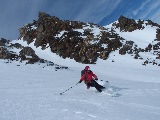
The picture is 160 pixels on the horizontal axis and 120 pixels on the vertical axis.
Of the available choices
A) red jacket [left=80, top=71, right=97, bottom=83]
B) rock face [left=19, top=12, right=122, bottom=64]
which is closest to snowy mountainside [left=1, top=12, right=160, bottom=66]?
rock face [left=19, top=12, right=122, bottom=64]

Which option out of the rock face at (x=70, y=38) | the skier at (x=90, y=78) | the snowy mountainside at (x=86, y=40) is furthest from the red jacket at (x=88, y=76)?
the rock face at (x=70, y=38)

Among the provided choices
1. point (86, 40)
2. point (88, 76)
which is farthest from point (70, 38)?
point (88, 76)

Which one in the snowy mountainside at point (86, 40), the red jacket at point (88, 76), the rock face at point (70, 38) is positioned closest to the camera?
the red jacket at point (88, 76)

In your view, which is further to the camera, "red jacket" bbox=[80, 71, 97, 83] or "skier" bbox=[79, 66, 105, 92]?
"red jacket" bbox=[80, 71, 97, 83]

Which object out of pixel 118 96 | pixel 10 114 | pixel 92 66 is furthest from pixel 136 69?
pixel 10 114

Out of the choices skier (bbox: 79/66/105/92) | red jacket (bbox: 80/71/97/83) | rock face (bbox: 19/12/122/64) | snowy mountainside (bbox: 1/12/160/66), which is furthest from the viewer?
rock face (bbox: 19/12/122/64)

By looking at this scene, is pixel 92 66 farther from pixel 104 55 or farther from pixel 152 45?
pixel 152 45

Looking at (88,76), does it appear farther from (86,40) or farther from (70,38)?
(70,38)

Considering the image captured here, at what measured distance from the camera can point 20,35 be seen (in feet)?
211

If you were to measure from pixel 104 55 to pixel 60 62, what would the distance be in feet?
28.2

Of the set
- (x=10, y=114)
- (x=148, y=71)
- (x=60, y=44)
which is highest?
(x=60, y=44)

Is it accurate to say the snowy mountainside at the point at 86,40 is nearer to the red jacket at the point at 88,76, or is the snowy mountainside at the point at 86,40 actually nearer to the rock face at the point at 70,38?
the rock face at the point at 70,38

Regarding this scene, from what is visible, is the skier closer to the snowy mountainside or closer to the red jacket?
the red jacket

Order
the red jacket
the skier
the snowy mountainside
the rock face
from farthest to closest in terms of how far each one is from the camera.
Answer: the rock face < the snowy mountainside < the red jacket < the skier
